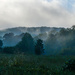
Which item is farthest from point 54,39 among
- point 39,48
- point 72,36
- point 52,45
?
point 39,48

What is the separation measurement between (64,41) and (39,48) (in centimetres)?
2639

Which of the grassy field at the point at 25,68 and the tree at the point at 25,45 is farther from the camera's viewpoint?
the tree at the point at 25,45

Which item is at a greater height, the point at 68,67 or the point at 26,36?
the point at 26,36

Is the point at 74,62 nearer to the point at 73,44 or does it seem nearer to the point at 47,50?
the point at 73,44

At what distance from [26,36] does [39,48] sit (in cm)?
1405

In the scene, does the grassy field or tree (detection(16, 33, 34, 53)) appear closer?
the grassy field

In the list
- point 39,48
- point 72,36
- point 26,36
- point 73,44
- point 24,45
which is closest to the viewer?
point 39,48

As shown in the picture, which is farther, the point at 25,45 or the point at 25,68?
the point at 25,45

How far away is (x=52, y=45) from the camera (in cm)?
8031

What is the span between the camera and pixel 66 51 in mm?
60500

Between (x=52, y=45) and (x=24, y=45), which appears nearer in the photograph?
(x=24, y=45)

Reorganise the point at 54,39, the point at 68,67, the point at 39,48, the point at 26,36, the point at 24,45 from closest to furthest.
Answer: the point at 68,67
the point at 39,48
the point at 24,45
the point at 26,36
the point at 54,39

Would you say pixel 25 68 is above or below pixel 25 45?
below

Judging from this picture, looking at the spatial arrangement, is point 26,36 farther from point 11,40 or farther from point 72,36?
point 11,40
